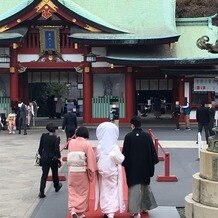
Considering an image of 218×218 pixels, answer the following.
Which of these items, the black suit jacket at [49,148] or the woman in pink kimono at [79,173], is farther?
the black suit jacket at [49,148]

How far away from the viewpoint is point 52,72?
105ft

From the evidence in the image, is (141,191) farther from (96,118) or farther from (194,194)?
(96,118)

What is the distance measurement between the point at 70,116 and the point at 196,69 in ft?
38.8

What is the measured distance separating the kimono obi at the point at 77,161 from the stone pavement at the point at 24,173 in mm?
1570

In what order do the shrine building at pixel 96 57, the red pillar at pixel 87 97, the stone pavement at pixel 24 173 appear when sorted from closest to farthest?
the stone pavement at pixel 24 173
the shrine building at pixel 96 57
the red pillar at pixel 87 97

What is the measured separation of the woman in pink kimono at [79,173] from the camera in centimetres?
915

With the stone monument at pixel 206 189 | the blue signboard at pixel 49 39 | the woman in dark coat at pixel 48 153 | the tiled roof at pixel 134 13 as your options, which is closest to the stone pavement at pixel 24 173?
the woman in dark coat at pixel 48 153

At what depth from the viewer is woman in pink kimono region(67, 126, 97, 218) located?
9148mm

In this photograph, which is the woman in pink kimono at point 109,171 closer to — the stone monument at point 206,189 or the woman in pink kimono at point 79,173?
the woman in pink kimono at point 79,173

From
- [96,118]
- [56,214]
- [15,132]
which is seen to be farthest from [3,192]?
[96,118]

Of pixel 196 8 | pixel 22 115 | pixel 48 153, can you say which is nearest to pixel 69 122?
pixel 22 115

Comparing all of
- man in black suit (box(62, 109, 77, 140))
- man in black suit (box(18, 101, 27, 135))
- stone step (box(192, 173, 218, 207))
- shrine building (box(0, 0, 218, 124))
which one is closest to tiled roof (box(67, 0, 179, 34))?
shrine building (box(0, 0, 218, 124))

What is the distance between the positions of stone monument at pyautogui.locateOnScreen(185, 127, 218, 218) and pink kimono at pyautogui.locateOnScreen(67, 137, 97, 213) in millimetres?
1826

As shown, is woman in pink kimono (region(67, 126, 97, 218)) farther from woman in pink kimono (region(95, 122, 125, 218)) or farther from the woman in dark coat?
the woman in dark coat
